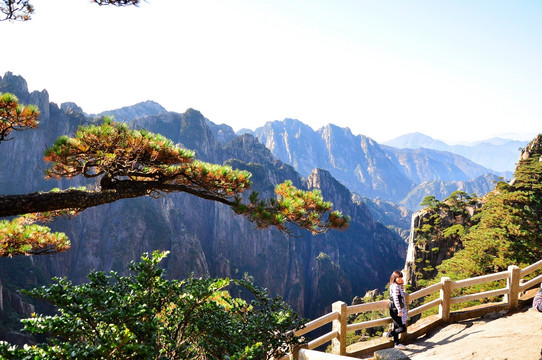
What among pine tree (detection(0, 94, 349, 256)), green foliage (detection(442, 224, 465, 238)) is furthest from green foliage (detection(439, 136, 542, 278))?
pine tree (detection(0, 94, 349, 256))

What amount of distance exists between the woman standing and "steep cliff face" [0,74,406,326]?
2497 cm

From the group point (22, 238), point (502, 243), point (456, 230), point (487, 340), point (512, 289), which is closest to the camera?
point (22, 238)

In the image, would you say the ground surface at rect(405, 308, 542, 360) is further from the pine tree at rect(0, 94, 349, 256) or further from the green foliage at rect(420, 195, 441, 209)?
the green foliage at rect(420, 195, 441, 209)

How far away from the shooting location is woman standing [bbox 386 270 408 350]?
646 centimetres

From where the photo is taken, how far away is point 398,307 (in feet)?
21.1

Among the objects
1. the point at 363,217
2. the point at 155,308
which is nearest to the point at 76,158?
the point at 155,308

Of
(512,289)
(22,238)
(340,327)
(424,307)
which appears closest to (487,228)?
(512,289)

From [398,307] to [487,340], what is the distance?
6.30 ft

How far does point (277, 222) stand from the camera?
4910 mm

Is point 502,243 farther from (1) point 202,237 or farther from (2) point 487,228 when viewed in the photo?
(1) point 202,237

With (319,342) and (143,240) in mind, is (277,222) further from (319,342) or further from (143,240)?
(143,240)

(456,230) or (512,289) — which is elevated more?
(512,289)

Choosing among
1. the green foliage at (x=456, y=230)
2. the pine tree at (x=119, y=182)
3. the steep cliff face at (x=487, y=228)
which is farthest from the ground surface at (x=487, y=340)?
the green foliage at (x=456, y=230)

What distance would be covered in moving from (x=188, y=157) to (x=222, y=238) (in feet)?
308
